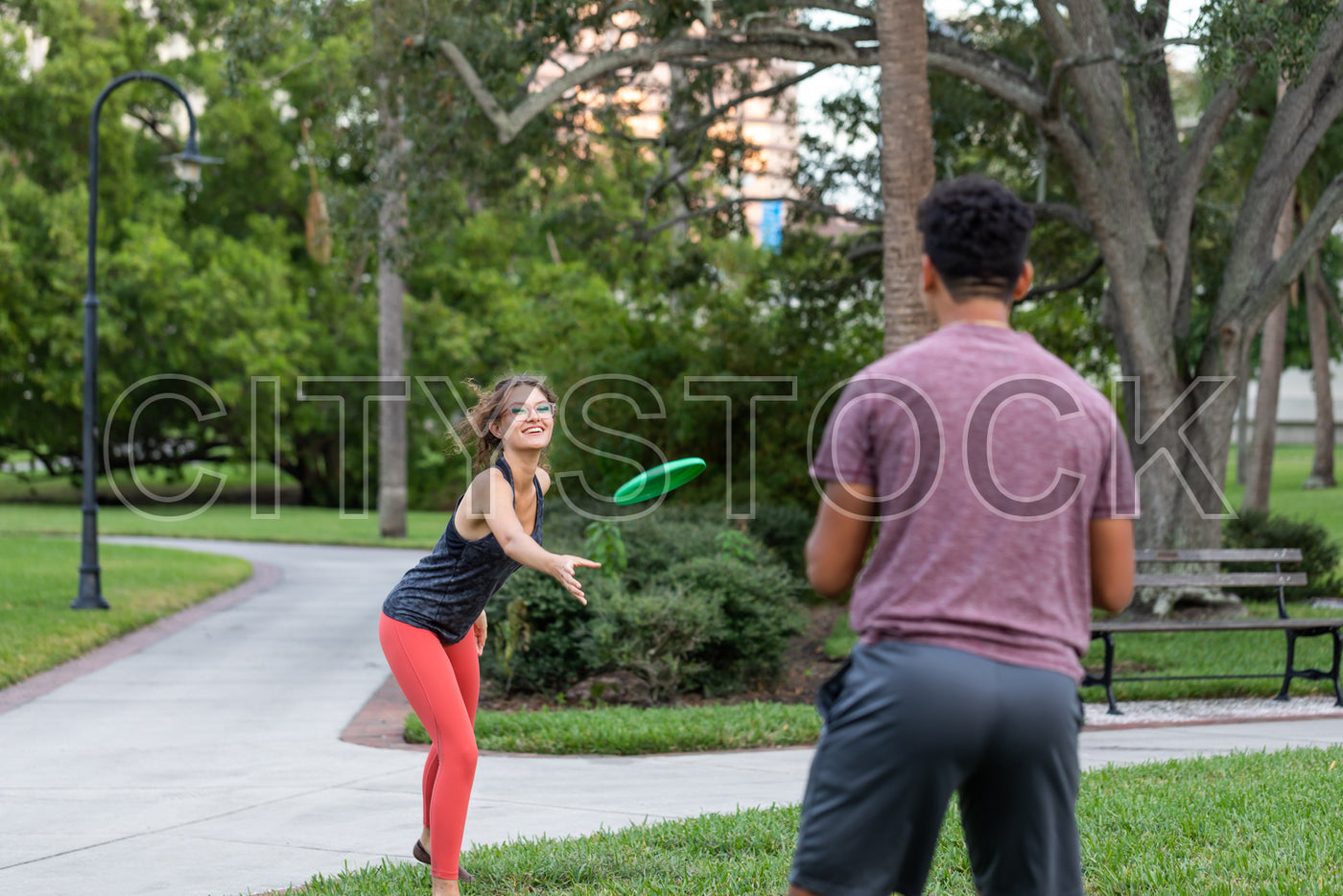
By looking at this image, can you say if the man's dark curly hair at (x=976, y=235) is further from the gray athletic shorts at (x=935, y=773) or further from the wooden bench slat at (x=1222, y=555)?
the wooden bench slat at (x=1222, y=555)

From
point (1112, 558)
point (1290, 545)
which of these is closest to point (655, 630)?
point (1112, 558)

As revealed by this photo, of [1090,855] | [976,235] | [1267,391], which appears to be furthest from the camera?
[1267,391]

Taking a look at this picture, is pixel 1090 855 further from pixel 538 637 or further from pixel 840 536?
pixel 538 637

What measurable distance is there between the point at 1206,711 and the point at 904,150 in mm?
4776

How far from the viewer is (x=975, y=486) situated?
2508mm

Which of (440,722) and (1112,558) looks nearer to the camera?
(1112,558)

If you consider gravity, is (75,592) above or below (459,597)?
below

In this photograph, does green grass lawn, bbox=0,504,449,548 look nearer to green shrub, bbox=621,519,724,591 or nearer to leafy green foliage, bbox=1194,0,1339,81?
green shrub, bbox=621,519,724,591

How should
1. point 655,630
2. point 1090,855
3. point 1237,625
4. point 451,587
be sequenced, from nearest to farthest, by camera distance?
point 451,587
point 1090,855
point 1237,625
point 655,630

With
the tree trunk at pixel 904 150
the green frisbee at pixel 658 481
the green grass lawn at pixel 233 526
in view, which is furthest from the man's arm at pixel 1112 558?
the green grass lawn at pixel 233 526

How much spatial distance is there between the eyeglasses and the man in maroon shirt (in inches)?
81.8

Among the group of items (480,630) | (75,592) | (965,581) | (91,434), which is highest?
(965,581)

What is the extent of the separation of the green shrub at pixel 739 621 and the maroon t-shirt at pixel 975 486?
23.8 feet

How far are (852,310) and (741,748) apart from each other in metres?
11.0
